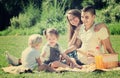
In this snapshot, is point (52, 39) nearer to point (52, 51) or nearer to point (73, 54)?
point (52, 51)

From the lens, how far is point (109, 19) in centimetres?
594

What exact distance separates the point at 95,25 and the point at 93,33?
111 millimetres

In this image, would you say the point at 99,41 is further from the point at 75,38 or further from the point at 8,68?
the point at 8,68

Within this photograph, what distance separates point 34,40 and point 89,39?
76cm

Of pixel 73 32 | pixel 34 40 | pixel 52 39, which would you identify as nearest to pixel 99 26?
pixel 73 32

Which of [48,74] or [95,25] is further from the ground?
[95,25]

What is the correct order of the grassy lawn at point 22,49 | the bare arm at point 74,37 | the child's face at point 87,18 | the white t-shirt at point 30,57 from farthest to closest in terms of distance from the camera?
1. the white t-shirt at point 30,57
2. the bare arm at point 74,37
3. the child's face at point 87,18
4. the grassy lawn at point 22,49

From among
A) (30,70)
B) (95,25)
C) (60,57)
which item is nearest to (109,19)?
(95,25)

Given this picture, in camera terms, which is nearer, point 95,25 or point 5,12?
point 95,25

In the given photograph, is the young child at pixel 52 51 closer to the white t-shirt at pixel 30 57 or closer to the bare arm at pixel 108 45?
the white t-shirt at pixel 30 57

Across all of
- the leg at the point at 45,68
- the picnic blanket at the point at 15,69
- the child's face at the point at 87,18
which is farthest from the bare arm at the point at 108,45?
the picnic blanket at the point at 15,69

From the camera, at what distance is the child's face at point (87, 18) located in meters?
5.91

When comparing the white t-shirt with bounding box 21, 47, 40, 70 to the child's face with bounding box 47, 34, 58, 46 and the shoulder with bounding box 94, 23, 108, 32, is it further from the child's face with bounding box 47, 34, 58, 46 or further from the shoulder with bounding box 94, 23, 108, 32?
the shoulder with bounding box 94, 23, 108, 32

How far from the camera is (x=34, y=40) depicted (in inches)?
240
